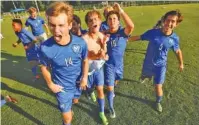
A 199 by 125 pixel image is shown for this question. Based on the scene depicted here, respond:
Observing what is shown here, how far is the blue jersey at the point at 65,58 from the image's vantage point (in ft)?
13.6

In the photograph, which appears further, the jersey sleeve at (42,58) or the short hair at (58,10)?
the jersey sleeve at (42,58)

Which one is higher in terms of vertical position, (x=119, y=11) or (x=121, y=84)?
(x=119, y=11)

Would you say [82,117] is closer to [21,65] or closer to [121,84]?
[121,84]

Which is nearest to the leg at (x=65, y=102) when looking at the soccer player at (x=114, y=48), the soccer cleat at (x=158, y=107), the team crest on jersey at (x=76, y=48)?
the team crest on jersey at (x=76, y=48)

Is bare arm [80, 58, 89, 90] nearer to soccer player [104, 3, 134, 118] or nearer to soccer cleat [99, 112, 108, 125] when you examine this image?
soccer player [104, 3, 134, 118]

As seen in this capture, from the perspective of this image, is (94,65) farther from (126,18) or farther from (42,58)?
(42,58)

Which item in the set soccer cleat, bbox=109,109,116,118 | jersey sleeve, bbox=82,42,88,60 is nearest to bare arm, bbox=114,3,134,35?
jersey sleeve, bbox=82,42,88,60

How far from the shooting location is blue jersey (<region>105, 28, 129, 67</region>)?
18.1 feet

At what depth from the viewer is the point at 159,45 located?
5.55m

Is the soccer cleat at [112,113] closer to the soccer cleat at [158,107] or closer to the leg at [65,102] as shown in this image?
the soccer cleat at [158,107]

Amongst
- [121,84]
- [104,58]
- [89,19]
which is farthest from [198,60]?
[89,19]

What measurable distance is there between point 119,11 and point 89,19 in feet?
2.13

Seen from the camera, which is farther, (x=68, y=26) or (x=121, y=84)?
(x=121, y=84)

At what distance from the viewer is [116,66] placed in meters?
6.08
